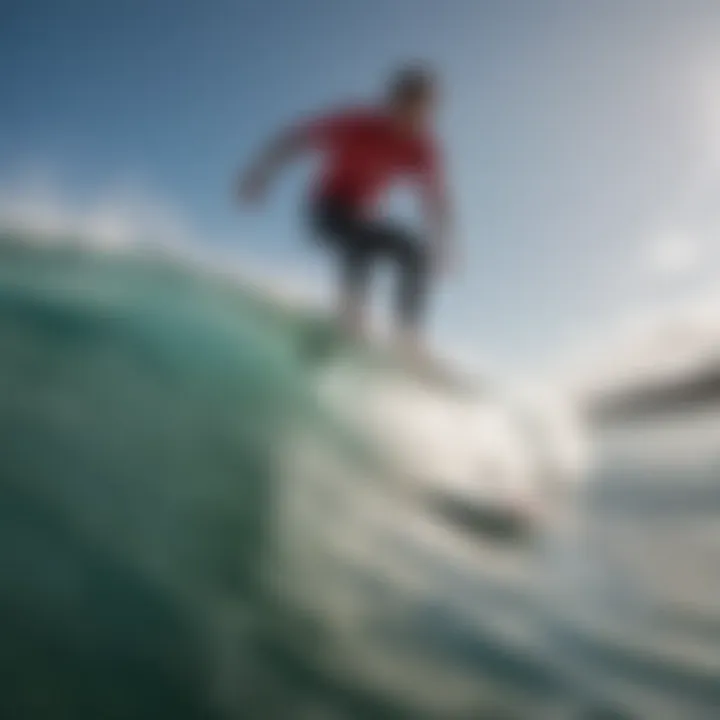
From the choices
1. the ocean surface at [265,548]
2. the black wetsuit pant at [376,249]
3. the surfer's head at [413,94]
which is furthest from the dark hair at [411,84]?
the ocean surface at [265,548]

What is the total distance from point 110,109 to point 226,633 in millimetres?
1116

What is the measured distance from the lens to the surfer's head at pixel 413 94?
7.48 feet

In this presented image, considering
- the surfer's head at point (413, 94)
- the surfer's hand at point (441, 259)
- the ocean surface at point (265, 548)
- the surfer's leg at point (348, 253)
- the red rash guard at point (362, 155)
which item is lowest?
the ocean surface at point (265, 548)

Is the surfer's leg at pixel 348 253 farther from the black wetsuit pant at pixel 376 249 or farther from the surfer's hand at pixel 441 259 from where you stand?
the surfer's hand at pixel 441 259

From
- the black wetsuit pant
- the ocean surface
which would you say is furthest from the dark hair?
the ocean surface

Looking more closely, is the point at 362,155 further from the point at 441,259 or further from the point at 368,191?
the point at 441,259

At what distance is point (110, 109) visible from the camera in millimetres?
2291

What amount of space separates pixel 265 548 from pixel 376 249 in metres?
0.66

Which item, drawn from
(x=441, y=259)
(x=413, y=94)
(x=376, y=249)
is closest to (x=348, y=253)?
(x=376, y=249)

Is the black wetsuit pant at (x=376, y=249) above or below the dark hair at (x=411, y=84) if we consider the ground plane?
below

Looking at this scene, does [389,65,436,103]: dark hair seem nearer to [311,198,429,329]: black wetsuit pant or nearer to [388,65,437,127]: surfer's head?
[388,65,437,127]: surfer's head

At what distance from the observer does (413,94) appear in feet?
7.52

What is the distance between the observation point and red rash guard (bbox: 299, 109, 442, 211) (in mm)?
2258

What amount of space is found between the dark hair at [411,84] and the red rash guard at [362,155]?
0.20 ft
